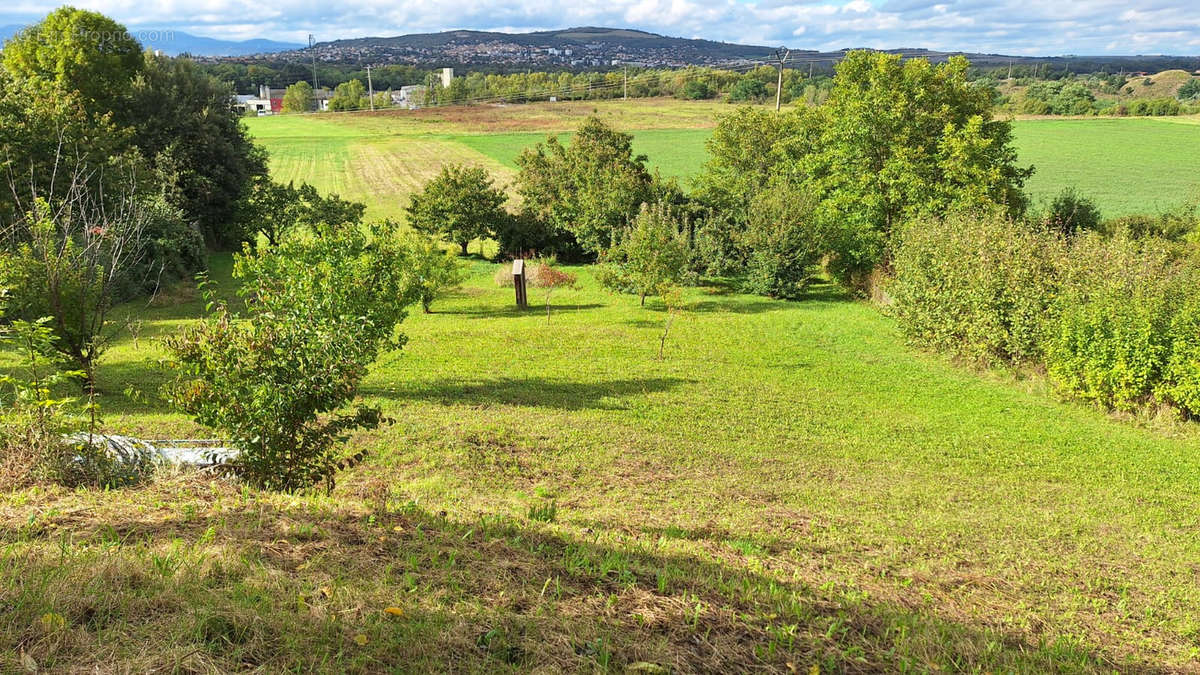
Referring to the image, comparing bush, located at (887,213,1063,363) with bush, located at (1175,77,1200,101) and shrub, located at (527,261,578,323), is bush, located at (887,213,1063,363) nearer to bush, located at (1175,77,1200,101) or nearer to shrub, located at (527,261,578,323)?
shrub, located at (527,261,578,323)

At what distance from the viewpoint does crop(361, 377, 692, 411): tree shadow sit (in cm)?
1462

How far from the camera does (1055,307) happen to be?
1773 cm

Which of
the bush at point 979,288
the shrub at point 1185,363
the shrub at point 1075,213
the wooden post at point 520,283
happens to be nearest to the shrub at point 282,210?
the wooden post at point 520,283

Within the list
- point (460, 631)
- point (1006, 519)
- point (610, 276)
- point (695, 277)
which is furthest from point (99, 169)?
point (1006, 519)

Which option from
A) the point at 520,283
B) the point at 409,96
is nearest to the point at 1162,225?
the point at 520,283

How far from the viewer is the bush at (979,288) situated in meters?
18.5

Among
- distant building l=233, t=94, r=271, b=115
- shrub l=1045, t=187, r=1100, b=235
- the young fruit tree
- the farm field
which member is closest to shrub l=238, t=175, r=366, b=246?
the young fruit tree

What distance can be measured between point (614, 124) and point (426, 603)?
8653cm

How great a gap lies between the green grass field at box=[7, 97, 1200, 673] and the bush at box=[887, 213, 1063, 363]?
39.6 inches

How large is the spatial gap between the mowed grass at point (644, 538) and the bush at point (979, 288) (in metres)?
1.45

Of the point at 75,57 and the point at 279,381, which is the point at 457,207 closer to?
the point at 75,57

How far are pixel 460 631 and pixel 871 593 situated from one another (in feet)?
14.5

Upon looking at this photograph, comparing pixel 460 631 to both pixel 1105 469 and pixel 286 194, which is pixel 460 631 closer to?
pixel 1105 469

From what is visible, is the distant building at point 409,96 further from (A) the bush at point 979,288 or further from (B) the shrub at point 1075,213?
(A) the bush at point 979,288
